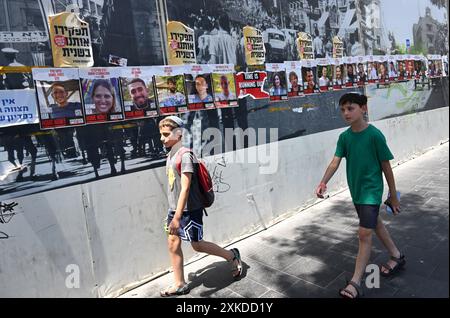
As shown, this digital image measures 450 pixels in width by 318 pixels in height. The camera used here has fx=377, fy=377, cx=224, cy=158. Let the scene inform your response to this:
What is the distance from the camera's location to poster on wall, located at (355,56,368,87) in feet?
23.5

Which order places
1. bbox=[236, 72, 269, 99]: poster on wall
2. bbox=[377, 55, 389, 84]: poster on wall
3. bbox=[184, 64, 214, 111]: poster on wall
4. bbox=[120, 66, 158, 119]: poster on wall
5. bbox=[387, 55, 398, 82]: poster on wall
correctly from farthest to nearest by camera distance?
1. bbox=[387, 55, 398, 82]: poster on wall
2. bbox=[377, 55, 389, 84]: poster on wall
3. bbox=[236, 72, 269, 99]: poster on wall
4. bbox=[184, 64, 214, 111]: poster on wall
5. bbox=[120, 66, 158, 119]: poster on wall

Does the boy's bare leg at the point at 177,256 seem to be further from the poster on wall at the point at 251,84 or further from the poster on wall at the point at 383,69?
the poster on wall at the point at 383,69

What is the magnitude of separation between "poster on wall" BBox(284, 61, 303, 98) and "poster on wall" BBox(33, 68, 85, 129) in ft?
10.5

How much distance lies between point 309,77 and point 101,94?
11.6ft

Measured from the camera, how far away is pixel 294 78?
18.7ft

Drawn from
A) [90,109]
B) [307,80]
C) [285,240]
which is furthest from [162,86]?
[307,80]

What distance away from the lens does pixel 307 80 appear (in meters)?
5.92

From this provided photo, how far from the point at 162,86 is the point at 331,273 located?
2.55 m

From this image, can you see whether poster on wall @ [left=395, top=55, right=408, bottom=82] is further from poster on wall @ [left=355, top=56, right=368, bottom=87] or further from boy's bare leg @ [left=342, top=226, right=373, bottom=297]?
boy's bare leg @ [left=342, top=226, right=373, bottom=297]

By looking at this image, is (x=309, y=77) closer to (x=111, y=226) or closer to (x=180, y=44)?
(x=180, y=44)

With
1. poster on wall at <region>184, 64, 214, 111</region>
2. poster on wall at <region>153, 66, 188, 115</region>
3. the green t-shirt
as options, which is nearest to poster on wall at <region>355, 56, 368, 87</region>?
poster on wall at <region>184, 64, 214, 111</region>

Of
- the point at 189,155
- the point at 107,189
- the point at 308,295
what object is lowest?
the point at 308,295

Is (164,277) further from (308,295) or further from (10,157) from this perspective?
(10,157)

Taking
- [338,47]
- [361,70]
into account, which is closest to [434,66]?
[361,70]
